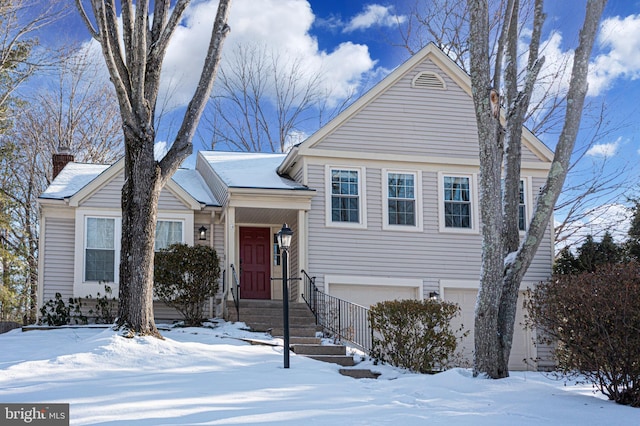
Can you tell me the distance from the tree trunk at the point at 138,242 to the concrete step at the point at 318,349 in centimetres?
256

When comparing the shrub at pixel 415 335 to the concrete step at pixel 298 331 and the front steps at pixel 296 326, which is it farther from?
the concrete step at pixel 298 331

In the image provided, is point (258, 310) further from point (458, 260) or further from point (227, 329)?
point (458, 260)

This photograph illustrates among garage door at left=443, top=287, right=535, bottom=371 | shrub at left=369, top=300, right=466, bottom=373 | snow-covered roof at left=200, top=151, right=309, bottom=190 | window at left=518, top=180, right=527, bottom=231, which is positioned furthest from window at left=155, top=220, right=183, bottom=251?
window at left=518, top=180, right=527, bottom=231

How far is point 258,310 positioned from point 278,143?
15396 mm

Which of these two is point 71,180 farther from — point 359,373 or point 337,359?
point 359,373

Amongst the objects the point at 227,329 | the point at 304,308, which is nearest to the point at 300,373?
the point at 227,329

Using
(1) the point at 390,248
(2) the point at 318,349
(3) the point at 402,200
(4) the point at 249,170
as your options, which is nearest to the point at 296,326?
(2) the point at 318,349

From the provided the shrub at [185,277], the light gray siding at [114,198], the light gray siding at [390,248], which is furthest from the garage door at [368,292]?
the light gray siding at [114,198]

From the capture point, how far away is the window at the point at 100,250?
51.8 feet

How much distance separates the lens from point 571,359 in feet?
26.1

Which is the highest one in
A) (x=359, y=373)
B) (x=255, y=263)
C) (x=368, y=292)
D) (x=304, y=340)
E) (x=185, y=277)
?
(x=255, y=263)

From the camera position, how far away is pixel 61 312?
15.2 metres

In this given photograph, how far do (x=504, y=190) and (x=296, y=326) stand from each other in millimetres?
5723

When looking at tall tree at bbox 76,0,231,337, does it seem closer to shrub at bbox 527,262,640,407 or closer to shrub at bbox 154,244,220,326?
shrub at bbox 154,244,220,326
